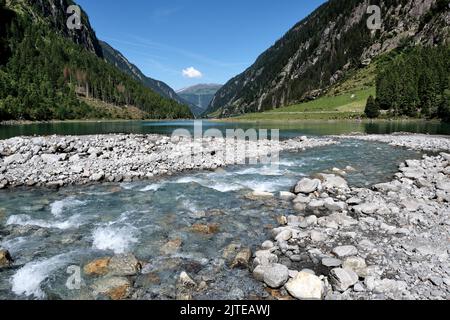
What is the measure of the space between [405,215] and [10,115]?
12185 centimetres

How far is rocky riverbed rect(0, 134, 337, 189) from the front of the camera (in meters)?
21.6

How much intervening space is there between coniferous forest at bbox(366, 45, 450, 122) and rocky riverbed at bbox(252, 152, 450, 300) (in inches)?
3152

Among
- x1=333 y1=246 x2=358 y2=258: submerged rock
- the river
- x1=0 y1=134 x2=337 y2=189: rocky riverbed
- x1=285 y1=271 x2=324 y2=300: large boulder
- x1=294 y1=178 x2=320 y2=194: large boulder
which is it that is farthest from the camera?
x1=0 y1=134 x2=337 y2=189: rocky riverbed

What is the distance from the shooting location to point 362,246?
420 inches

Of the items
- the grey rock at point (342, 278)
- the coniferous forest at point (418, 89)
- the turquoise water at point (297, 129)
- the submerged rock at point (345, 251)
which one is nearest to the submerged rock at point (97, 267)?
the grey rock at point (342, 278)

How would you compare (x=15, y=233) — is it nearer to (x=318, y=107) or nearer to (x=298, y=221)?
(x=298, y=221)

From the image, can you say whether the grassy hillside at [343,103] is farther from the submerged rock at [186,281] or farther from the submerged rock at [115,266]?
the submerged rock at [186,281]

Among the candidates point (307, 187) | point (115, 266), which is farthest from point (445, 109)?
point (115, 266)

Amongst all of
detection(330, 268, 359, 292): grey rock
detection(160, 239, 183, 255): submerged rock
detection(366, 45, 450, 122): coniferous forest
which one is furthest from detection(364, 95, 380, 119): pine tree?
detection(330, 268, 359, 292): grey rock

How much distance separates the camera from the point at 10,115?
10306 centimetres

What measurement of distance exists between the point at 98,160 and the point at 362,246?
73.1 feet

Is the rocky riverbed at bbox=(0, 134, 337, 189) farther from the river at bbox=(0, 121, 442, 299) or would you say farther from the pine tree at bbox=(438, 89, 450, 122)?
the pine tree at bbox=(438, 89, 450, 122)

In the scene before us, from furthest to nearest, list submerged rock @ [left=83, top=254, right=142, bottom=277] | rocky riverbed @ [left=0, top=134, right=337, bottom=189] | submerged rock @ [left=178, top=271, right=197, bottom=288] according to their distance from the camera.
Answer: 1. rocky riverbed @ [left=0, top=134, right=337, bottom=189]
2. submerged rock @ [left=83, top=254, right=142, bottom=277]
3. submerged rock @ [left=178, top=271, right=197, bottom=288]
